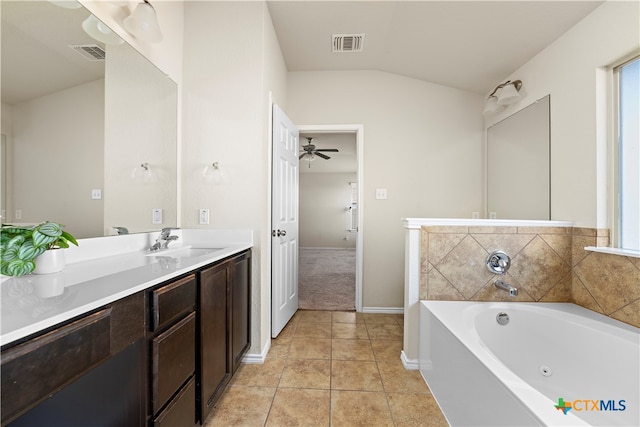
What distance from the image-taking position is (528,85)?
7.20 ft

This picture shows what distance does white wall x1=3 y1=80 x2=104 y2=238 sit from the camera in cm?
102

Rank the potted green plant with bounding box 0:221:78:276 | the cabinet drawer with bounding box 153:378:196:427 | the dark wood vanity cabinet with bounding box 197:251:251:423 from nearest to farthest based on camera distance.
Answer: the potted green plant with bounding box 0:221:78:276 < the cabinet drawer with bounding box 153:378:196:427 < the dark wood vanity cabinet with bounding box 197:251:251:423

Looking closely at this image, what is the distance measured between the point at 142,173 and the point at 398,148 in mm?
2366

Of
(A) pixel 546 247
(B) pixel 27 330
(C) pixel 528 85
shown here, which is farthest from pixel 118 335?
(C) pixel 528 85

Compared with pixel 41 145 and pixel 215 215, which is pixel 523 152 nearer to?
pixel 215 215

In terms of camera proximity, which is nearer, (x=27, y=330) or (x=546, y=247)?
(x=27, y=330)

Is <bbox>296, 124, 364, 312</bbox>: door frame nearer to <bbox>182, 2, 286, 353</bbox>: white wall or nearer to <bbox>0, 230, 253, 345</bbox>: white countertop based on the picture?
<bbox>182, 2, 286, 353</bbox>: white wall

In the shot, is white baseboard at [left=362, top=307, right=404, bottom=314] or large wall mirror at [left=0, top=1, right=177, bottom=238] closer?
large wall mirror at [left=0, top=1, right=177, bottom=238]

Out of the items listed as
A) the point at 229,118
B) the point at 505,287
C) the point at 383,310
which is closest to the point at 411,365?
the point at 505,287

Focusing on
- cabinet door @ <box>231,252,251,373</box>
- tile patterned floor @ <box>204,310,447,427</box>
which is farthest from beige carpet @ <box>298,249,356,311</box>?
cabinet door @ <box>231,252,251,373</box>

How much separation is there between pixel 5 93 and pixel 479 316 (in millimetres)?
2516

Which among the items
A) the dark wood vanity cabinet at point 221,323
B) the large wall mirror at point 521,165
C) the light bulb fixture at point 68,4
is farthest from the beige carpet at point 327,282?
the light bulb fixture at point 68,4

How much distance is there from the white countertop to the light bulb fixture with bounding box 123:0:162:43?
3.78 ft

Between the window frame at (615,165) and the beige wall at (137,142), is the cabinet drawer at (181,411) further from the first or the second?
the window frame at (615,165)
